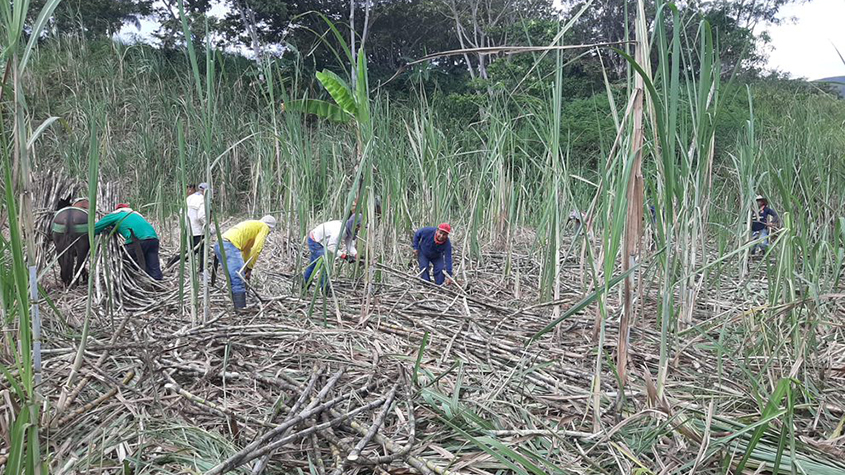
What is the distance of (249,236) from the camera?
14.5ft

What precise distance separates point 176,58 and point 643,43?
14.7 meters

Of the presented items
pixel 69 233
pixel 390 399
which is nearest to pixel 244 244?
pixel 69 233

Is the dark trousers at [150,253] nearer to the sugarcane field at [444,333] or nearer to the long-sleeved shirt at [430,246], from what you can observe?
the sugarcane field at [444,333]

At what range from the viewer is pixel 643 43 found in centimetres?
159

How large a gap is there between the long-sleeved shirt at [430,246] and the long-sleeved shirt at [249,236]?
1263 mm

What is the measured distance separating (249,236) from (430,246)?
1.50m

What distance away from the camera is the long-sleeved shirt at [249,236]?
4270 millimetres

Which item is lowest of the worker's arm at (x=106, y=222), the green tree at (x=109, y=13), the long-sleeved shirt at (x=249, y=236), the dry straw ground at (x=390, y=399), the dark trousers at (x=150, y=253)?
the dry straw ground at (x=390, y=399)

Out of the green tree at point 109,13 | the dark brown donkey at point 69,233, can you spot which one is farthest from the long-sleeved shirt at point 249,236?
the green tree at point 109,13

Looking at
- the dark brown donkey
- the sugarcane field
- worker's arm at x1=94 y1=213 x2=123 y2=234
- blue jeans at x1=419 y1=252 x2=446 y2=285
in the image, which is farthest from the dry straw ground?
blue jeans at x1=419 y1=252 x2=446 y2=285

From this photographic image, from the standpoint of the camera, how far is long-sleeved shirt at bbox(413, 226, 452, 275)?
15.9 ft

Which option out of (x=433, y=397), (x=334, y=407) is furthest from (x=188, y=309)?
(x=433, y=397)

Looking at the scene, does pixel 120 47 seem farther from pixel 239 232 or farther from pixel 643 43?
pixel 643 43

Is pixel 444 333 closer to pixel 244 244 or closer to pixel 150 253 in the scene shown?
pixel 244 244
